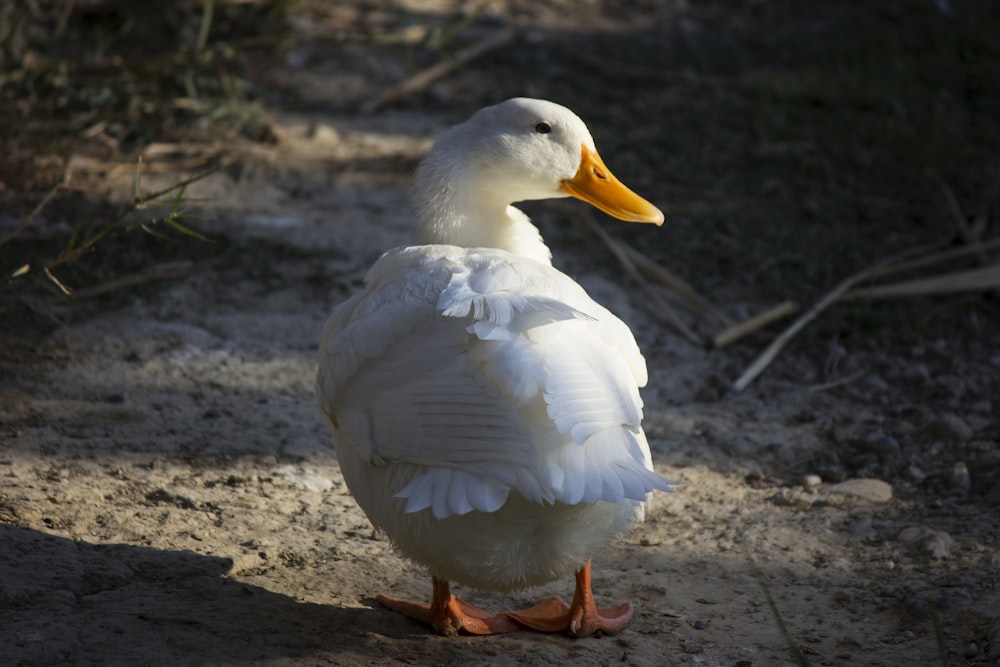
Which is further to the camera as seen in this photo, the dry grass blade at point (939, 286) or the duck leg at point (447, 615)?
the dry grass blade at point (939, 286)

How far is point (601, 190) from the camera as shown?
3.54m

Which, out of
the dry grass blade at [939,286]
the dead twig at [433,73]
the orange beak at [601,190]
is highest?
the dead twig at [433,73]

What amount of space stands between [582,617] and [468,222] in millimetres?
1268

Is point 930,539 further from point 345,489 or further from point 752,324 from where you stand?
point 345,489

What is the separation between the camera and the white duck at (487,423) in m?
2.41

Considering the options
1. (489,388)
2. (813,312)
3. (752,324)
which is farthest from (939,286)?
(489,388)

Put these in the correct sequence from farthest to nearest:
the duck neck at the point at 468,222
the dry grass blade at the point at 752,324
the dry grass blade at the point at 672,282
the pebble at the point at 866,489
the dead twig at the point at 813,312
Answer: the dry grass blade at the point at 672,282 → the dry grass blade at the point at 752,324 → the dead twig at the point at 813,312 → the pebble at the point at 866,489 → the duck neck at the point at 468,222

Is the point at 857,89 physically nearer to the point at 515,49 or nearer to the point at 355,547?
the point at 515,49

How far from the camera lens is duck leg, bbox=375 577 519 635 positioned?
298 centimetres

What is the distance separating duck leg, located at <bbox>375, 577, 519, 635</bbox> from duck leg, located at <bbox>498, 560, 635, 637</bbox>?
2.0 inches

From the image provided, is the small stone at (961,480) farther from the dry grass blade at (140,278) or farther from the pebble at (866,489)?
the dry grass blade at (140,278)

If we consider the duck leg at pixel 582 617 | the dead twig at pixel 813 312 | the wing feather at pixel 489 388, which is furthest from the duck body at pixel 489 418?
the dead twig at pixel 813 312

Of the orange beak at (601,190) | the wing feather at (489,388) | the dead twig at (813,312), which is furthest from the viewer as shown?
the dead twig at (813,312)

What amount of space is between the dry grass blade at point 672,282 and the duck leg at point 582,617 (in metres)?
2.23
